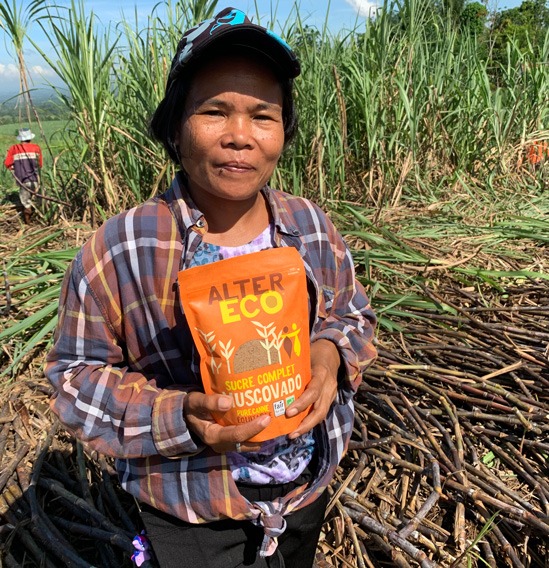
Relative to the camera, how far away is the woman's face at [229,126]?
2.81 ft

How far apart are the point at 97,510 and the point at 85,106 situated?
2079 mm

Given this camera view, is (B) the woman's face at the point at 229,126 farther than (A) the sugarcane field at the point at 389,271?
No

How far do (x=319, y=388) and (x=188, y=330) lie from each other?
23cm

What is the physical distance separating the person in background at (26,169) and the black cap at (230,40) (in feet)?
7.88

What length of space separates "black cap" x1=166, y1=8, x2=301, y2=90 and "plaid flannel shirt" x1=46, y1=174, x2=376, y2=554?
206 millimetres

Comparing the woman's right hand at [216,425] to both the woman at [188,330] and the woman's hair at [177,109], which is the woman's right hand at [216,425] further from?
the woman's hair at [177,109]

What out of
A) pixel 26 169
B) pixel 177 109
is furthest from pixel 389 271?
pixel 26 169

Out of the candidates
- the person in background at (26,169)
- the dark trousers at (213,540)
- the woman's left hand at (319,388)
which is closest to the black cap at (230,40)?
the woman's left hand at (319,388)

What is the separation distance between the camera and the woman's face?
0.86 meters

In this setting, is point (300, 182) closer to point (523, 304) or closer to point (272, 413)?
point (523, 304)

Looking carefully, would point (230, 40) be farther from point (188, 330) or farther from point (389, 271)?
point (389, 271)

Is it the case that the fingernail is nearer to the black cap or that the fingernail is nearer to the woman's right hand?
the woman's right hand

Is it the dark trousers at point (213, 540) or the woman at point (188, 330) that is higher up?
the woman at point (188, 330)

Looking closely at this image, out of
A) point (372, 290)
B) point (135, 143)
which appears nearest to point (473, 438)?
point (372, 290)
